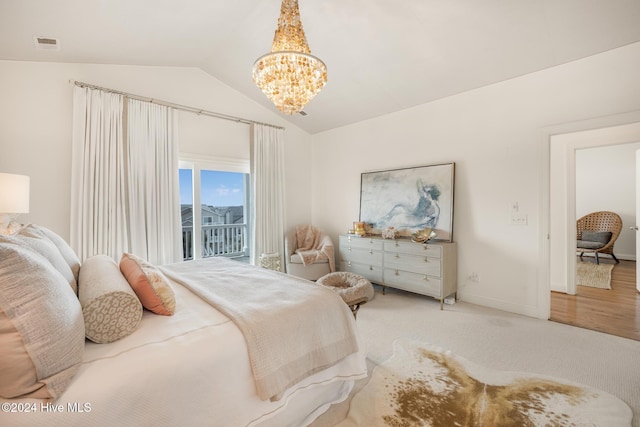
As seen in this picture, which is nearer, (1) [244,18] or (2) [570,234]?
(1) [244,18]

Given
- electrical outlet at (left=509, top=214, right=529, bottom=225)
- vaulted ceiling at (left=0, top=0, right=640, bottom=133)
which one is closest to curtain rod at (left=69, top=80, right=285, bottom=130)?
vaulted ceiling at (left=0, top=0, right=640, bottom=133)

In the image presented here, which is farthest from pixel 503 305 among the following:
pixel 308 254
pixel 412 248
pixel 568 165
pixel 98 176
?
pixel 98 176

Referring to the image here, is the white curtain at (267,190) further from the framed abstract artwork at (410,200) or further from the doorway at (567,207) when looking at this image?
the doorway at (567,207)

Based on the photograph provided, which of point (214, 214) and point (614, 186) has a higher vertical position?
point (614, 186)

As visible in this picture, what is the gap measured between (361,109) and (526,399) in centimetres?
377

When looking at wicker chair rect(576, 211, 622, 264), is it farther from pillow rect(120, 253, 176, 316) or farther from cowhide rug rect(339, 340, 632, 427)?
pillow rect(120, 253, 176, 316)

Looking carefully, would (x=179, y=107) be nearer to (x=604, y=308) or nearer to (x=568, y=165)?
(x=568, y=165)

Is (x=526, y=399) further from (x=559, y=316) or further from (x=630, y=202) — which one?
(x=630, y=202)

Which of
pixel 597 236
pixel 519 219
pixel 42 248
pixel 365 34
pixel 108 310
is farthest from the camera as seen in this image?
pixel 597 236

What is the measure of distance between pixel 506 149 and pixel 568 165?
1485 millimetres

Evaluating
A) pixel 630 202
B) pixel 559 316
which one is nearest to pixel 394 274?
pixel 559 316

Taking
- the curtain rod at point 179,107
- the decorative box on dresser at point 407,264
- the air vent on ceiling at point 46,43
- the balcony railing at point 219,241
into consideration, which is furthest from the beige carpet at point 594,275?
the air vent on ceiling at point 46,43

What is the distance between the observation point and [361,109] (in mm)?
4277

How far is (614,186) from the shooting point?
6.05 m
